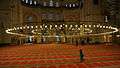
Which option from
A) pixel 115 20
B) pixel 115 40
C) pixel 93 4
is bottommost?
pixel 115 40

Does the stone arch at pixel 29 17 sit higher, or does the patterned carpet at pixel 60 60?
the stone arch at pixel 29 17

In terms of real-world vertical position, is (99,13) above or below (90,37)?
above

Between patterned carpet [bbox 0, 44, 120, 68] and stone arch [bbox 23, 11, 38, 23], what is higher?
stone arch [bbox 23, 11, 38, 23]

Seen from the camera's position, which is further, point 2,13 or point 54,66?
point 2,13

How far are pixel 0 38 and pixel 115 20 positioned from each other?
13.5 meters

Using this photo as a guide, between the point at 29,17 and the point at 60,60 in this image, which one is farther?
the point at 29,17

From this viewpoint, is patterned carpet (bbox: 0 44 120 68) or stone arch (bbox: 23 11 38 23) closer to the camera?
patterned carpet (bbox: 0 44 120 68)

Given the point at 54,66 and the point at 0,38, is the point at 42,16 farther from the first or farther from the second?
the point at 54,66

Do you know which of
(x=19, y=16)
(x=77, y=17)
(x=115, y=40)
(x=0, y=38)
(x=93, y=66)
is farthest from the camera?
(x=77, y=17)

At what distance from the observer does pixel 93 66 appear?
9344 mm

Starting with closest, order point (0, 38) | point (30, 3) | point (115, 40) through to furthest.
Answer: point (0, 38)
point (115, 40)
point (30, 3)

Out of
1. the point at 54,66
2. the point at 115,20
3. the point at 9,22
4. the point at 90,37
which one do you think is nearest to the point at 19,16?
the point at 9,22

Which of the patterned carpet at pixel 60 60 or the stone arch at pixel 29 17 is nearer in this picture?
the patterned carpet at pixel 60 60

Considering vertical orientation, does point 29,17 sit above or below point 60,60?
above
